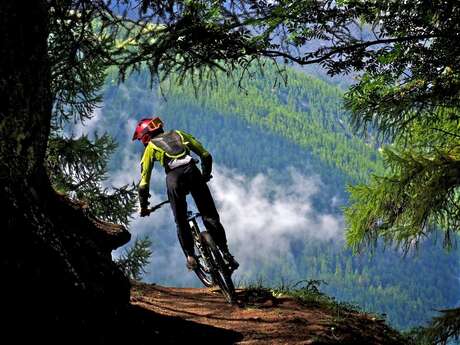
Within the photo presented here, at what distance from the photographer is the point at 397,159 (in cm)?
1042

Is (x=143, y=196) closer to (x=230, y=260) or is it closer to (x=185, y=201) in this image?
(x=185, y=201)

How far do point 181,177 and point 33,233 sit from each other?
323cm

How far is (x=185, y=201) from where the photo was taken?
6.90 metres

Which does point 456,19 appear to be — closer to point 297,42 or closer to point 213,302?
point 297,42

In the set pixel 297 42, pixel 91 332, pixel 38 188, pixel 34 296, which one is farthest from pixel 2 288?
pixel 297 42

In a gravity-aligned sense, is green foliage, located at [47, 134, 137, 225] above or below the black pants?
above

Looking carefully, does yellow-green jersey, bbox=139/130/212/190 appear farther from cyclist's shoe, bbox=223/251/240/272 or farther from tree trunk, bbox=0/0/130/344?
tree trunk, bbox=0/0/130/344

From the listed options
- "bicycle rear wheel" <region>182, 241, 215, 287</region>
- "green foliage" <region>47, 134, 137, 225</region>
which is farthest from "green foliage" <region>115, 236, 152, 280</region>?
"bicycle rear wheel" <region>182, 241, 215, 287</region>

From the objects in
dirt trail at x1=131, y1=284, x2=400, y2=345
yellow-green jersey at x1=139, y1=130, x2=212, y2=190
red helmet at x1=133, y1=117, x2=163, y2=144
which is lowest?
dirt trail at x1=131, y1=284, x2=400, y2=345

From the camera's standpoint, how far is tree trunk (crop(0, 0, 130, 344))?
136 inches

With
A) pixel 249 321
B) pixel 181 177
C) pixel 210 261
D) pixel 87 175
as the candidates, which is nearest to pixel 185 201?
pixel 181 177

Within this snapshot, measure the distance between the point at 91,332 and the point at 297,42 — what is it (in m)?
3.42

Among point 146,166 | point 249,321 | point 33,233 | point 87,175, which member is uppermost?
point 87,175

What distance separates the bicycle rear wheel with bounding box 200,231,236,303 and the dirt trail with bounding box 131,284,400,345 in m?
0.17
